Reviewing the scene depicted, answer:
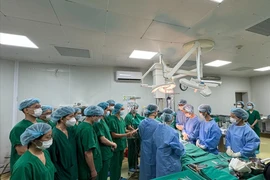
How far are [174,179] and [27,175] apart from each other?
1231 mm

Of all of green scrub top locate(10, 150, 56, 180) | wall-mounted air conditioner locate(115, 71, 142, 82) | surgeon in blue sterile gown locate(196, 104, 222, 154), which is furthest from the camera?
wall-mounted air conditioner locate(115, 71, 142, 82)

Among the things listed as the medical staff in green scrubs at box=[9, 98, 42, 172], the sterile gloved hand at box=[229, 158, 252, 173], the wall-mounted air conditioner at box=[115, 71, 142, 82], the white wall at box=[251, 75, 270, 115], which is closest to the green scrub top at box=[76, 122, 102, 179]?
the medical staff in green scrubs at box=[9, 98, 42, 172]

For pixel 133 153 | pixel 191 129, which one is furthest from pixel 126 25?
pixel 133 153

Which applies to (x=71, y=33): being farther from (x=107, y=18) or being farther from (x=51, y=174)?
(x=51, y=174)

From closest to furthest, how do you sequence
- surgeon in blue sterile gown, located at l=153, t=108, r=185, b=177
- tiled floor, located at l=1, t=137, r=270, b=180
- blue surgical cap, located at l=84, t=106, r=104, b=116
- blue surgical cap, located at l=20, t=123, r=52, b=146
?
blue surgical cap, located at l=20, t=123, r=52, b=146 < surgeon in blue sterile gown, located at l=153, t=108, r=185, b=177 < blue surgical cap, located at l=84, t=106, r=104, b=116 < tiled floor, located at l=1, t=137, r=270, b=180

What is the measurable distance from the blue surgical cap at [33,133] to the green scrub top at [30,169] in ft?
0.32

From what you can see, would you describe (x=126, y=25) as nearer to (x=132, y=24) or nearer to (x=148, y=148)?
(x=132, y=24)

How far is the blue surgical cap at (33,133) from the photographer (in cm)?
114

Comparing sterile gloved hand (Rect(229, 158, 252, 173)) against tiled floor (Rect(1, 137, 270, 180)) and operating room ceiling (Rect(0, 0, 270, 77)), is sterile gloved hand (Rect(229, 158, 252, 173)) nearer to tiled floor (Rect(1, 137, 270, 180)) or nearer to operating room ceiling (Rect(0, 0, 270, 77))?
operating room ceiling (Rect(0, 0, 270, 77))

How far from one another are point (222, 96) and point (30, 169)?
290 inches

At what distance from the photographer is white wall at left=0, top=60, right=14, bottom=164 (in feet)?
12.4

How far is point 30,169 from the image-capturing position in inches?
40.8

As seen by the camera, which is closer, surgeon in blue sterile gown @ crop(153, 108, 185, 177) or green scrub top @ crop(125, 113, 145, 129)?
surgeon in blue sterile gown @ crop(153, 108, 185, 177)

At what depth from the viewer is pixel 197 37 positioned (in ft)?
8.84
